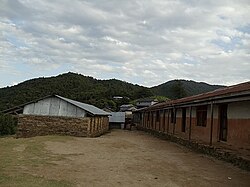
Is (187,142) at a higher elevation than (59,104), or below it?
below

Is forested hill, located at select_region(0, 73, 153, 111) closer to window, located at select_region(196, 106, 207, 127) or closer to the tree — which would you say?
the tree

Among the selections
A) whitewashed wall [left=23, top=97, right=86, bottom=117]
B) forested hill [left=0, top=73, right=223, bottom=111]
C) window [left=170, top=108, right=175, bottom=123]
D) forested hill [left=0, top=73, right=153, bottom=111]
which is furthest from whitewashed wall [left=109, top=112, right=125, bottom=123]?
whitewashed wall [left=23, top=97, right=86, bottom=117]

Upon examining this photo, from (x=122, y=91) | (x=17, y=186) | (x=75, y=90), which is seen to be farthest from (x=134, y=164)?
(x=122, y=91)

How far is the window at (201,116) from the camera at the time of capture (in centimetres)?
1827

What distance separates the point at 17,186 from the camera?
7.00 meters

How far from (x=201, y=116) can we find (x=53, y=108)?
12.0 metres

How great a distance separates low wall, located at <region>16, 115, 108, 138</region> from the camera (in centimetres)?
2475

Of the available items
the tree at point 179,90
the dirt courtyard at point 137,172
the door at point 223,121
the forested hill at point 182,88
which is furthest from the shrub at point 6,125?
the tree at point 179,90

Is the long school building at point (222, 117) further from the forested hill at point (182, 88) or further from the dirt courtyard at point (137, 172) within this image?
the forested hill at point (182, 88)

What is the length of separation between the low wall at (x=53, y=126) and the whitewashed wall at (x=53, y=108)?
0.35 meters

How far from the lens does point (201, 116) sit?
1905 centimetres

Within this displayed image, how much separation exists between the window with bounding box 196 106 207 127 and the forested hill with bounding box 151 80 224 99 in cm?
6921

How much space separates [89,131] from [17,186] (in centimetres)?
1860

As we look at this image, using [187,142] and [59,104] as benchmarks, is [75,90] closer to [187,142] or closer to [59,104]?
[59,104]
